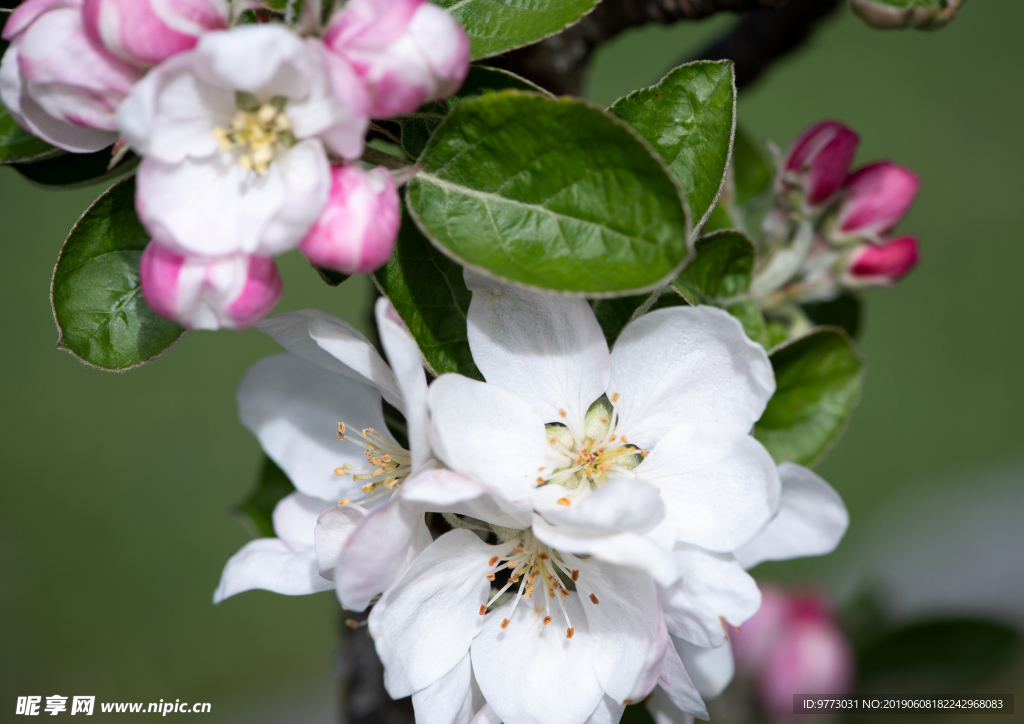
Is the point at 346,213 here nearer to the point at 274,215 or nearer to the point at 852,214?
the point at 274,215

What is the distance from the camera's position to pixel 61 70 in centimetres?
51

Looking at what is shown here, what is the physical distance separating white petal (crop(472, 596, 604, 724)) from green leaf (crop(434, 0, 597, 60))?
0.50 metres

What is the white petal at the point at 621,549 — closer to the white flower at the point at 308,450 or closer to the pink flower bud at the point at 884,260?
the white flower at the point at 308,450

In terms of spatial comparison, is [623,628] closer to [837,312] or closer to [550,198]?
[550,198]

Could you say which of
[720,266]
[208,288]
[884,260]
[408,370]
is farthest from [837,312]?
[208,288]

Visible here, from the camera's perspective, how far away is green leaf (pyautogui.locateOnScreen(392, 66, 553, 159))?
0.63 meters

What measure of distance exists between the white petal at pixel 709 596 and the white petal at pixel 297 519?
1.18 ft

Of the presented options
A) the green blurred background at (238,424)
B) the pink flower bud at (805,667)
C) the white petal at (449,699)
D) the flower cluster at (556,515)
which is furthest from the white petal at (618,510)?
the green blurred background at (238,424)

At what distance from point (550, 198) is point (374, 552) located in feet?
0.96

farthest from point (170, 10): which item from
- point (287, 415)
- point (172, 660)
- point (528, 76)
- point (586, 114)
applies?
point (172, 660)

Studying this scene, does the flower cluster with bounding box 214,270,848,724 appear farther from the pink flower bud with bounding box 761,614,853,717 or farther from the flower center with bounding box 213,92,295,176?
the pink flower bud with bounding box 761,614,853,717

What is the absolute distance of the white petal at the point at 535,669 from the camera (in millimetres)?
689

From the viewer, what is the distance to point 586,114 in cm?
55

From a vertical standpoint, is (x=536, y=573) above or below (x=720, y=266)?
below
